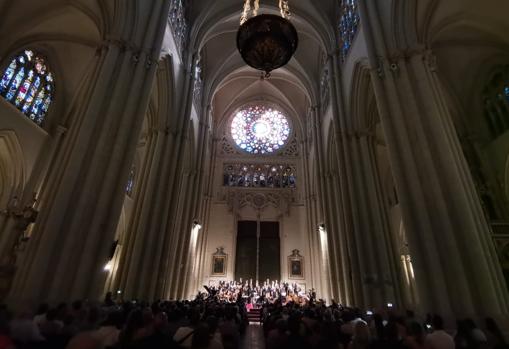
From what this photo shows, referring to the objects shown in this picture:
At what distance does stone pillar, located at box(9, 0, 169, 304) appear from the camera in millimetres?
5898

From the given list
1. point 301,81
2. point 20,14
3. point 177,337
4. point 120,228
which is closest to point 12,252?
point 120,228

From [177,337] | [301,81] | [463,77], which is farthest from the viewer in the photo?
[301,81]

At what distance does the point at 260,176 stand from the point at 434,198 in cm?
1815

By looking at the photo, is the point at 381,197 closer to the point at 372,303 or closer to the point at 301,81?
the point at 372,303

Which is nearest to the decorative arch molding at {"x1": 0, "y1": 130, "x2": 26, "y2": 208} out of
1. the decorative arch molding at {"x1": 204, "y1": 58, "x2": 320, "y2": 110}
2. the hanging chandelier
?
the hanging chandelier

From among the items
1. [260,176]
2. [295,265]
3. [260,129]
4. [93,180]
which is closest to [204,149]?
[260,176]

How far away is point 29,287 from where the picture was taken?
5.56 meters

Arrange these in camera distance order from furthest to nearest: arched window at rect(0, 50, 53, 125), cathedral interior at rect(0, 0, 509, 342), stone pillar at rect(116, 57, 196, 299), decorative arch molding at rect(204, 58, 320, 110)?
decorative arch molding at rect(204, 58, 320, 110) → arched window at rect(0, 50, 53, 125) → stone pillar at rect(116, 57, 196, 299) → cathedral interior at rect(0, 0, 509, 342)

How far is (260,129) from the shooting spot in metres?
26.0

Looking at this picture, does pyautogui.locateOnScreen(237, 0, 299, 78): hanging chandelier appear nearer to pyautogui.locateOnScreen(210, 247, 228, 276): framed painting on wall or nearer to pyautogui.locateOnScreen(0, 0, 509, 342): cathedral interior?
pyautogui.locateOnScreen(0, 0, 509, 342): cathedral interior

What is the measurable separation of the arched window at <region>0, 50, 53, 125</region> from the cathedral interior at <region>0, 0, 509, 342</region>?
8 cm

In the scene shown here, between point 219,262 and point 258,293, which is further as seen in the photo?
point 219,262

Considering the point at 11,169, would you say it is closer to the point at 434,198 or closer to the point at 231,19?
the point at 231,19

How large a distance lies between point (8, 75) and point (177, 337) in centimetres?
1344
